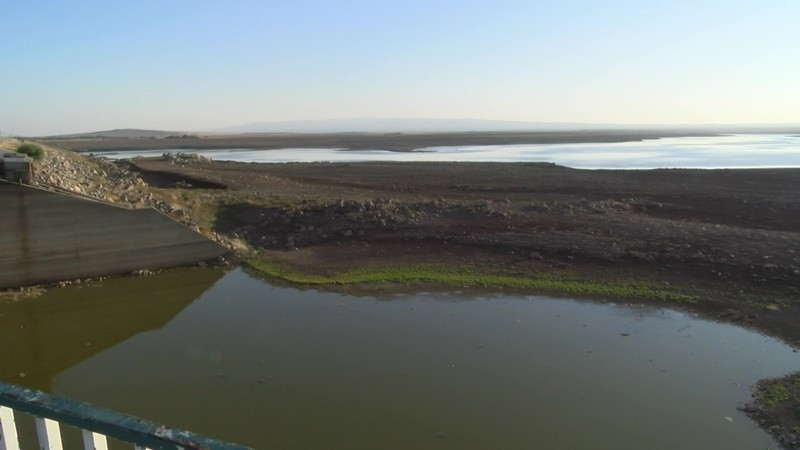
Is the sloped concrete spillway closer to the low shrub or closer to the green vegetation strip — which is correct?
the green vegetation strip

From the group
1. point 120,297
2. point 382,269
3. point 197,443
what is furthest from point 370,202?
point 197,443

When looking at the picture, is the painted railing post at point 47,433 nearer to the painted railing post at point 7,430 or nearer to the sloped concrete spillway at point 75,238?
the painted railing post at point 7,430

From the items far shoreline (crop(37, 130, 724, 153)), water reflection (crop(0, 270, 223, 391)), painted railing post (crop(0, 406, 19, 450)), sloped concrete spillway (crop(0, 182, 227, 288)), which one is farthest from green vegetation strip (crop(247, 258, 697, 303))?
far shoreline (crop(37, 130, 724, 153))

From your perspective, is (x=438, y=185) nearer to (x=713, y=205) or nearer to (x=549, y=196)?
(x=549, y=196)

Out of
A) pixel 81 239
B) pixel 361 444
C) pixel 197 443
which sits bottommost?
pixel 361 444

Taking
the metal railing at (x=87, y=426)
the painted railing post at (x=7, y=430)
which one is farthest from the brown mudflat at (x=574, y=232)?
the painted railing post at (x=7, y=430)

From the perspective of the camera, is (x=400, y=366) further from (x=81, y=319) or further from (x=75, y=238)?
(x=75, y=238)
